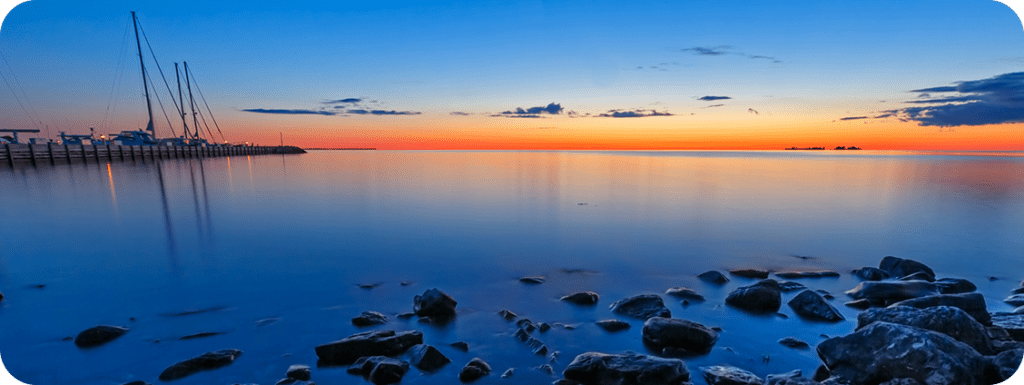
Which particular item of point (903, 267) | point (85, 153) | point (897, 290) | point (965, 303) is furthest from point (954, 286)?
point (85, 153)

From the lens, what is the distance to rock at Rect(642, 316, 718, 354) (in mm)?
5422

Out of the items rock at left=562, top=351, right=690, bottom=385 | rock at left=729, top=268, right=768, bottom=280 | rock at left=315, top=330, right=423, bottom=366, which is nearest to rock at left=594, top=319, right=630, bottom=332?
rock at left=562, top=351, right=690, bottom=385

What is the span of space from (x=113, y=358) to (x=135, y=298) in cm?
271

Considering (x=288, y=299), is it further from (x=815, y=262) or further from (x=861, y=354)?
(x=815, y=262)

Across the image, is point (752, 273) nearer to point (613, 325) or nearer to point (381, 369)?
point (613, 325)

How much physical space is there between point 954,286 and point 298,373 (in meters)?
10.5

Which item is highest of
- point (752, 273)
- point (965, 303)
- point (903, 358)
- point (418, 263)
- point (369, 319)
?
point (903, 358)

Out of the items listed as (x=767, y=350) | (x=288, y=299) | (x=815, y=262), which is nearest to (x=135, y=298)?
(x=288, y=299)

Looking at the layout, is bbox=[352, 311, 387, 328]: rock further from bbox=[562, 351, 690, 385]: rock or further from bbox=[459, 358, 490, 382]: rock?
bbox=[562, 351, 690, 385]: rock

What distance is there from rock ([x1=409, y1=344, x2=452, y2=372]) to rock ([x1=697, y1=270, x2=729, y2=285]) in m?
5.60

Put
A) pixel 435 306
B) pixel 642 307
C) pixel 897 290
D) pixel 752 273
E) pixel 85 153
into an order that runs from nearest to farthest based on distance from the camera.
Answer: pixel 435 306, pixel 642 307, pixel 897 290, pixel 752 273, pixel 85 153

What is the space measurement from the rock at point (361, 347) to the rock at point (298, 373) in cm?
25

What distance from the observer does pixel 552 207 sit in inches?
729

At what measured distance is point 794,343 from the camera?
5.54m
